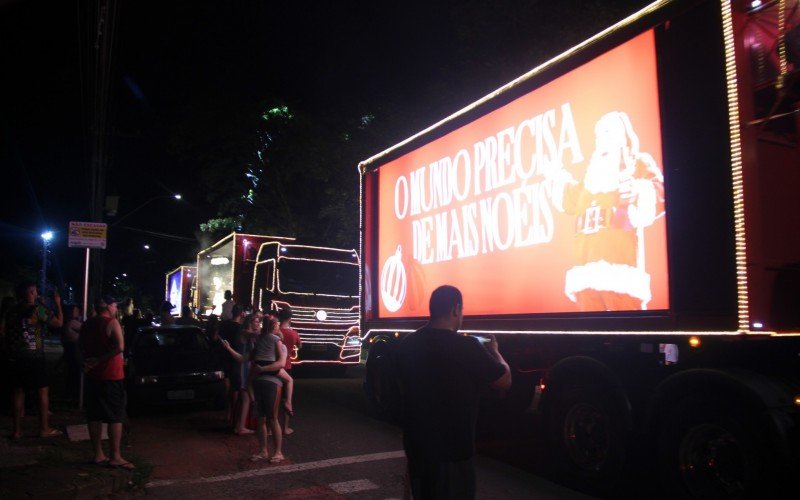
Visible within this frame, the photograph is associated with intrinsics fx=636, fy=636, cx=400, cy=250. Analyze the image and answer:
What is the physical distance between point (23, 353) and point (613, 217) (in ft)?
23.2

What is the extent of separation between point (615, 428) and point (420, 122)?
13998 mm

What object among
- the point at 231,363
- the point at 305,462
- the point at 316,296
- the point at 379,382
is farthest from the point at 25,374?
the point at 316,296

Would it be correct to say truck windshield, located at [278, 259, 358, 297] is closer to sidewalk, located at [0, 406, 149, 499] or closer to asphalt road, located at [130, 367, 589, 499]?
asphalt road, located at [130, 367, 589, 499]

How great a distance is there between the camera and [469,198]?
25.3ft

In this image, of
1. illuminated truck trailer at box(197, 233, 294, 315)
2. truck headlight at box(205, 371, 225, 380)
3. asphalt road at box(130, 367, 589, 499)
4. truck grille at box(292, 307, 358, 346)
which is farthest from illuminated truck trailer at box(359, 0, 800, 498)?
illuminated truck trailer at box(197, 233, 294, 315)

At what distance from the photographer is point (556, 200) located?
247 inches

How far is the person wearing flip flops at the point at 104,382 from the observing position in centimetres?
670

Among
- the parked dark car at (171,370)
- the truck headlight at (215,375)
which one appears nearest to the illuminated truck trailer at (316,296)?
the parked dark car at (171,370)

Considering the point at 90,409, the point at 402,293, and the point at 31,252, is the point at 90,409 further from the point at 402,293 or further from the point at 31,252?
the point at 31,252

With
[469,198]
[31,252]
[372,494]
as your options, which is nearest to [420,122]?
[469,198]

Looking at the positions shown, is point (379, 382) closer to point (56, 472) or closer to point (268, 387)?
point (268, 387)

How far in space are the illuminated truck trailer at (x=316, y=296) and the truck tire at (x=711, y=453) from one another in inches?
426

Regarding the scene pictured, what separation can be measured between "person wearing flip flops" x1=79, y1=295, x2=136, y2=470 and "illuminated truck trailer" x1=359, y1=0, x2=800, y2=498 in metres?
3.99

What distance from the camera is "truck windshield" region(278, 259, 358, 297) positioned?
15.4 metres
